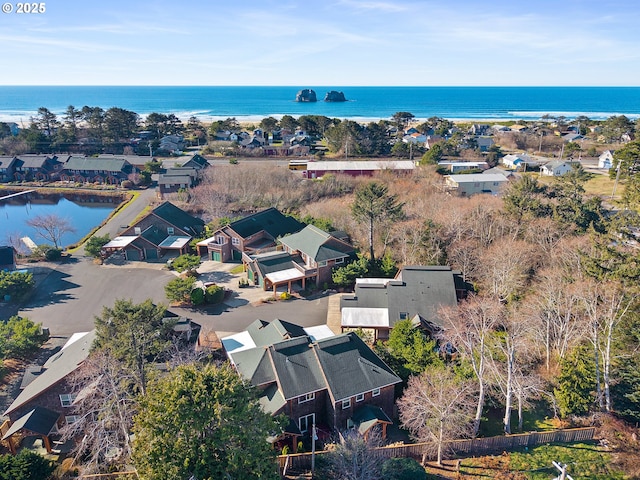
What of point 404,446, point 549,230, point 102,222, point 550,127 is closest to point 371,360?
point 404,446

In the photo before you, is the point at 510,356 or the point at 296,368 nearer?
the point at 510,356

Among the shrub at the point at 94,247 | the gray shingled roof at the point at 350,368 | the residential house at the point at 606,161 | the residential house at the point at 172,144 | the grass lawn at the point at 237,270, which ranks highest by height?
the residential house at the point at 172,144

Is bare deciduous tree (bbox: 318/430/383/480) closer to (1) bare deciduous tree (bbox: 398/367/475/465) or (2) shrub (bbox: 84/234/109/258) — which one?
(1) bare deciduous tree (bbox: 398/367/475/465)

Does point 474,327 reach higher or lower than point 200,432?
lower

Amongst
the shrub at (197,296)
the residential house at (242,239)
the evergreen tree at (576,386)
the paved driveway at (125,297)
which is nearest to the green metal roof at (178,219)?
the residential house at (242,239)

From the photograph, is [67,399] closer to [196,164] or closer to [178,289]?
[178,289]

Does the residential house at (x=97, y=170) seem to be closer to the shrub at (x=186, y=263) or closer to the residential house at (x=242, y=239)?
the residential house at (x=242, y=239)

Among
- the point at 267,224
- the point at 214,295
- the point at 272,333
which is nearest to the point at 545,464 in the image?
the point at 272,333
